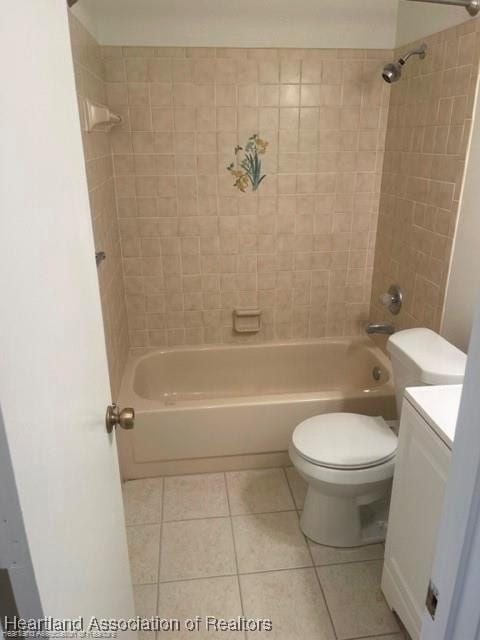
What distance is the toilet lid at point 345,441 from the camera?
1742 millimetres

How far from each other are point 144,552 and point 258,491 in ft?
1.92

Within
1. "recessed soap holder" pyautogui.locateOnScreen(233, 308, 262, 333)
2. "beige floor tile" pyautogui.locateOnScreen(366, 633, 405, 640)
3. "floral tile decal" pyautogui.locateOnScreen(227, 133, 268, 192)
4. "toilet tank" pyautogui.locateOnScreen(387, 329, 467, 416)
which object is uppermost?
"floral tile decal" pyautogui.locateOnScreen(227, 133, 268, 192)

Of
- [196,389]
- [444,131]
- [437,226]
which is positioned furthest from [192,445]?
[444,131]

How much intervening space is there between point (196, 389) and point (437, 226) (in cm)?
163

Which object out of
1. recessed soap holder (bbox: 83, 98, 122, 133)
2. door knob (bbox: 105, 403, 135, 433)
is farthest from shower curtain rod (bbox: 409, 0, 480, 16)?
door knob (bbox: 105, 403, 135, 433)

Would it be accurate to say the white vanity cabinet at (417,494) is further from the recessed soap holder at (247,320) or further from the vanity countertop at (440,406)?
the recessed soap holder at (247,320)

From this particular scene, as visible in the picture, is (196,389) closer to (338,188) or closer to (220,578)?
(220,578)

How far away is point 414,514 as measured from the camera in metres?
1.37

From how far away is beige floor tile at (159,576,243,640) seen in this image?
5.11 ft

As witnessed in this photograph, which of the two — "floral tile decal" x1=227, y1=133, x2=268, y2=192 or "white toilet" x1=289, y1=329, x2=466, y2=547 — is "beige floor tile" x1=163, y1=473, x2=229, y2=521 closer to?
"white toilet" x1=289, y1=329, x2=466, y2=547

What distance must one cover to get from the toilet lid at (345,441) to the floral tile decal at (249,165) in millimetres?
1340

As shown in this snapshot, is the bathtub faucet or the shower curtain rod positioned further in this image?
the bathtub faucet

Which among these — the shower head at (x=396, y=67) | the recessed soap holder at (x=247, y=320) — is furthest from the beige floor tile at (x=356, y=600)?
the shower head at (x=396, y=67)

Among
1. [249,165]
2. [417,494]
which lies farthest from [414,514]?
[249,165]
